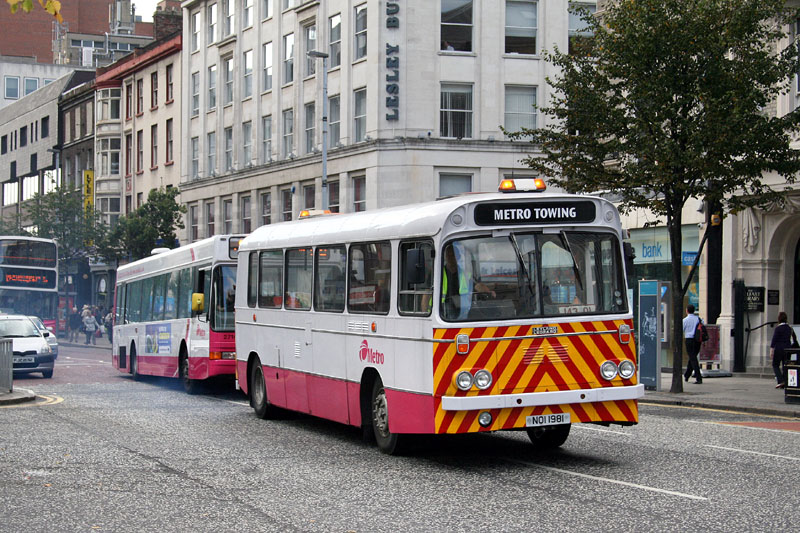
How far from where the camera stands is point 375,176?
4312cm

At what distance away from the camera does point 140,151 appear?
219ft

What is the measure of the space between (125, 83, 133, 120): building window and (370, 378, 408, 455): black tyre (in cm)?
5854

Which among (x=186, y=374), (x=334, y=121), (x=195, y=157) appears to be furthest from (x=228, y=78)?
(x=186, y=374)

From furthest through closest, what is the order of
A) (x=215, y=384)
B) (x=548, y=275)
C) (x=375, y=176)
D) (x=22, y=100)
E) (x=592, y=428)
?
(x=22, y=100) < (x=375, y=176) < (x=215, y=384) < (x=592, y=428) < (x=548, y=275)

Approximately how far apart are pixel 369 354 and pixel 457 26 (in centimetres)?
3265

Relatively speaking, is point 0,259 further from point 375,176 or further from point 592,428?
point 592,428

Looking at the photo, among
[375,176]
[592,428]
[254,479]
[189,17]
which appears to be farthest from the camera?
[189,17]

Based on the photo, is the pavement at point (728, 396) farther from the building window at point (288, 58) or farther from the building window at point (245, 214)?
the building window at point (245, 214)

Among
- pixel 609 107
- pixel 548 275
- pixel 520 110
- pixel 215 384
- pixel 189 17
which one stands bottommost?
pixel 215 384

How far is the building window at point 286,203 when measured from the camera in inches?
1964

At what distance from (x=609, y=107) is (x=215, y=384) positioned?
9966 millimetres

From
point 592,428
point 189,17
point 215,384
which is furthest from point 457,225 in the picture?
point 189,17

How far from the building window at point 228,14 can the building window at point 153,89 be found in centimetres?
1000

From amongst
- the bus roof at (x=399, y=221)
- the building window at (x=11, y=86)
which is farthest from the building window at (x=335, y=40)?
the building window at (x=11, y=86)
